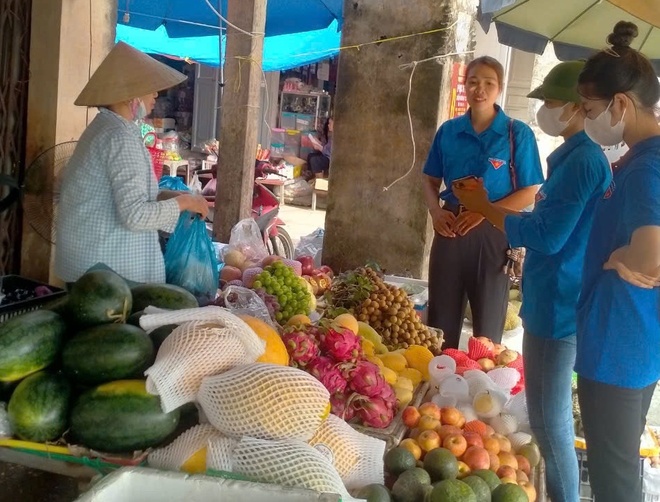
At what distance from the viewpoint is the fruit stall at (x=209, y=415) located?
1.58m

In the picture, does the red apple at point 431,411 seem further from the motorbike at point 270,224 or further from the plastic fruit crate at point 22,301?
the motorbike at point 270,224

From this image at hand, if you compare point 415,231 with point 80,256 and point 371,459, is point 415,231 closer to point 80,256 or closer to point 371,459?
point 80,256

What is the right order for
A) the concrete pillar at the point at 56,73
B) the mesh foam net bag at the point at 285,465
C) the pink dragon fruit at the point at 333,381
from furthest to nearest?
the concrete pillar at the point at 56,73 → the pink dragon fruit at the point at 333,381 → the mesh foam net bag at the point at 285,465

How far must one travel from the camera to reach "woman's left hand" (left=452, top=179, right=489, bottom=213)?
319 centimetres

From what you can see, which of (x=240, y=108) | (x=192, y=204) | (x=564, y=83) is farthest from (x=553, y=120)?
(x=240, y=108)

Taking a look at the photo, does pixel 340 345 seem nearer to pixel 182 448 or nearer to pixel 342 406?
pixel 342 406

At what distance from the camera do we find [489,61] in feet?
12.2

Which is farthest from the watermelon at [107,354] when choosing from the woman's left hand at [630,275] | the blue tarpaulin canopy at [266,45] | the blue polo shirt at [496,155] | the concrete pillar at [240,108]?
the blue tarpaulin canopy at [266,45]

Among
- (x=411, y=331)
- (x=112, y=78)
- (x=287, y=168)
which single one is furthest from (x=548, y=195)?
(x=287, y=168)

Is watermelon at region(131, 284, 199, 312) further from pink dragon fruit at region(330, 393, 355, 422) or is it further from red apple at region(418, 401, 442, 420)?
red apple at region(418, 401, 442, 420)

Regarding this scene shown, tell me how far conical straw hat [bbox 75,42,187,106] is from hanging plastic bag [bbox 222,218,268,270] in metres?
1.49

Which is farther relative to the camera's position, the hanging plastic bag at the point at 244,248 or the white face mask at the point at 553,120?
the hanging plastic bag at the point at 244,248

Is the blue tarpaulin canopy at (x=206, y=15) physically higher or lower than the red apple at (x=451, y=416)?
higher

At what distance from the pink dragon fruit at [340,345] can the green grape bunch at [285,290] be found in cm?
98
